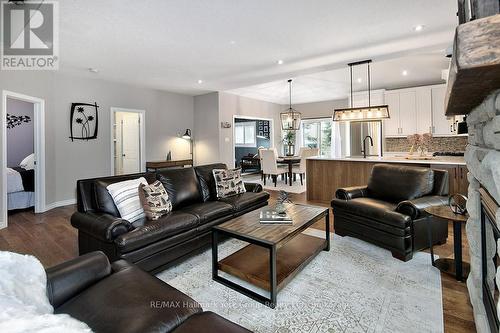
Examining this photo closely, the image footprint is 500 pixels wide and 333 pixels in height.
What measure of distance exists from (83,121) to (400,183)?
232 inches

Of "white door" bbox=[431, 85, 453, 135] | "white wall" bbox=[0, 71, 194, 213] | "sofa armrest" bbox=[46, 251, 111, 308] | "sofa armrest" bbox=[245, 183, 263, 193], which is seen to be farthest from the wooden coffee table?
"white door" bbox=[431, 85, 453, 135]

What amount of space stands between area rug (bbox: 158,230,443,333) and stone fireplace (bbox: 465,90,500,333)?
0.30 metres

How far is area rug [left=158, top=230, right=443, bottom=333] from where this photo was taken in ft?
5.71

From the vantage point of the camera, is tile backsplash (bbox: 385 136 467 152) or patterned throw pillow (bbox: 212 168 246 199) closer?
patterned throw pillow (bbox: 212 168 246 199)

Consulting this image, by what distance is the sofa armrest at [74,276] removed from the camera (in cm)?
131

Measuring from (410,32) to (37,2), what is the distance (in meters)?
4.30

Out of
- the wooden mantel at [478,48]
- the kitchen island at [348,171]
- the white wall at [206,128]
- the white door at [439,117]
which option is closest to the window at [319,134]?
the white door at [439,117]

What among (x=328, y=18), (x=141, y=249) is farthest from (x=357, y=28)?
(x=141, y=249)

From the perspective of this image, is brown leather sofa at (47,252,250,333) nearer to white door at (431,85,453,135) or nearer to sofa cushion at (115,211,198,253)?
sofa cushion at (115,211,198,253)

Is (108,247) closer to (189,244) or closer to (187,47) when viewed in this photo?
(189,244)

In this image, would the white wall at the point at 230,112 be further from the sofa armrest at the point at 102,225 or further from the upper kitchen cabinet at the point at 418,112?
the sofa armrest at the point at 102,225

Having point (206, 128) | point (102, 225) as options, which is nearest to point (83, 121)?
A: point (206, 128)

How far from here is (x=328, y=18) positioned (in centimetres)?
300

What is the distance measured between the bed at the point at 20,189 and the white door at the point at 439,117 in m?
8.58
